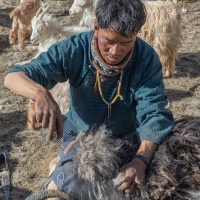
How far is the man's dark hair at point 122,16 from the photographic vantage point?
2129 millimetres

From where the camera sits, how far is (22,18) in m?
6.11

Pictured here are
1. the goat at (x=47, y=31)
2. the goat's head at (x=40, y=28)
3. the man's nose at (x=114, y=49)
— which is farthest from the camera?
the goat's head at (x=40, y=28)

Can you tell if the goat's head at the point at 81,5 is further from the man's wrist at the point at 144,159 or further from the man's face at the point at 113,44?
the man's wrist at the point at 144,159

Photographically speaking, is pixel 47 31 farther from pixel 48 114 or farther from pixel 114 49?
pixel 48 114

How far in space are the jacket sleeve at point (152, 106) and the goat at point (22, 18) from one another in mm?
3851

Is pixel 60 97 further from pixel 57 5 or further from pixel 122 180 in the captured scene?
pixel 57 5

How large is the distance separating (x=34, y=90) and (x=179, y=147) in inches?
31.2

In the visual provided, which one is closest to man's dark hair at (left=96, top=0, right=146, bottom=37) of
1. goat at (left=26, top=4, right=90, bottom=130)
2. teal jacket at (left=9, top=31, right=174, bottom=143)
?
teal jacket at (left=9, top=31, right=174, bottom=143)

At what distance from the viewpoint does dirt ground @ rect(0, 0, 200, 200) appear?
3543 millimetres

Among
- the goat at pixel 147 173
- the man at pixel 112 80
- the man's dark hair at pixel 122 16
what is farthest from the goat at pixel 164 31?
the man's dark hair at pixel 122 16

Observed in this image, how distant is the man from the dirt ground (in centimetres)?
96

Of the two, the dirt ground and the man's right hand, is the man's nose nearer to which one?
→ the man's right hand

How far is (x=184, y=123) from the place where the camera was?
2521 millimetres

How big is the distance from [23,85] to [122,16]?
0.54m
